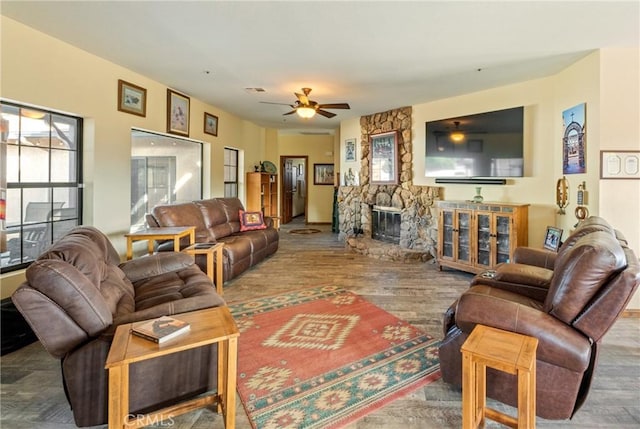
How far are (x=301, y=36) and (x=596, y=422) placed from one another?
3316 mm

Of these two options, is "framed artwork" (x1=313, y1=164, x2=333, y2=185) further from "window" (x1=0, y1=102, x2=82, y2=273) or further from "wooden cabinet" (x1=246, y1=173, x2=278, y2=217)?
"window" (x1=0, y1=102, x2=82, y2=273)

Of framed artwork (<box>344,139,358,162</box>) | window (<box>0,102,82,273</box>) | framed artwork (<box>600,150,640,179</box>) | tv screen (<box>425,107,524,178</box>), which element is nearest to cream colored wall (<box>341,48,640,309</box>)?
framed artwork (<box>600,150,640,179</box>)

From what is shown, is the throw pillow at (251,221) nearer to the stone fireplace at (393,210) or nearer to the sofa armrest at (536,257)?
the stone fireplace at (393,210)

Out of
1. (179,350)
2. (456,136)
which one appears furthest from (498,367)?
(456,136)

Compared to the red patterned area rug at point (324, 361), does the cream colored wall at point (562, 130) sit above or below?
above

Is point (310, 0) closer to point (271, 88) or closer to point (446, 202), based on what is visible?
point (271, 88)

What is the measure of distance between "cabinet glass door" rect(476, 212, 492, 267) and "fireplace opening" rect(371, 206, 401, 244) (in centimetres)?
168

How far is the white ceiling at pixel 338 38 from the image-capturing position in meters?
2.46

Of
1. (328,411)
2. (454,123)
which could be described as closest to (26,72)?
(328,411)

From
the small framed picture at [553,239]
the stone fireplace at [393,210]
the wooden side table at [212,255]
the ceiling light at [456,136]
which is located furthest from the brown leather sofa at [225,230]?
the small framed picture at [553,239]

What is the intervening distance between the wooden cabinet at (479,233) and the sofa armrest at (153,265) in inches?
139

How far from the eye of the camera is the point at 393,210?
609 centimetres

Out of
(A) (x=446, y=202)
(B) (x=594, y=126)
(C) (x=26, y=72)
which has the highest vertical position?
(C) (x=26, y=72)

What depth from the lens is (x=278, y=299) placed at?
11.8ft
